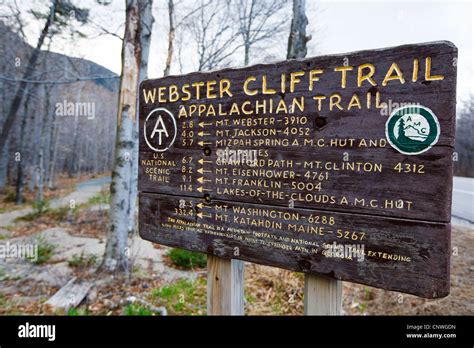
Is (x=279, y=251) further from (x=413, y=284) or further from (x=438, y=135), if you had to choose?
(x=438, y=135)

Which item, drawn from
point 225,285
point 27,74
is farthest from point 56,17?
point 225,285

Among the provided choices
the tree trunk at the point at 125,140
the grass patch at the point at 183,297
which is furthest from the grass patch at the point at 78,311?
the tree trunk at the point at 125,140

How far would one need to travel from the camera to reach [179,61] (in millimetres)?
12695

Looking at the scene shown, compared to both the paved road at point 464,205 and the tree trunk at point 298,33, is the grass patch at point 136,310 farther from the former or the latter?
the paved road at point 464,205

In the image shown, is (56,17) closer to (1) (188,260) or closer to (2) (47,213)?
(2) (47,213)

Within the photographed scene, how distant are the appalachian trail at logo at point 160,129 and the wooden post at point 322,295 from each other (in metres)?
1.09

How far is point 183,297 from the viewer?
3727 millimetres

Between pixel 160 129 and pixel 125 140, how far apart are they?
284cm

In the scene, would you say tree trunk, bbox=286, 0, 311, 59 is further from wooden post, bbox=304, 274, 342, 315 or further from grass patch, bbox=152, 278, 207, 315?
wooden post, bbox=304, 274, 342, 315

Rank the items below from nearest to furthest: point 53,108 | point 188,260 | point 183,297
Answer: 1. point 183,297
2. point 188,260
3. point 53,108

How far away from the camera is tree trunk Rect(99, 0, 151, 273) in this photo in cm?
421

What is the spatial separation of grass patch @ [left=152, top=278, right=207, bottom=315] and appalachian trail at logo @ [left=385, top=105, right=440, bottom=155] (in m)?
3.11

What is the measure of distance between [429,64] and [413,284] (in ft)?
2.86

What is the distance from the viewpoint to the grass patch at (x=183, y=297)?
3438mm
